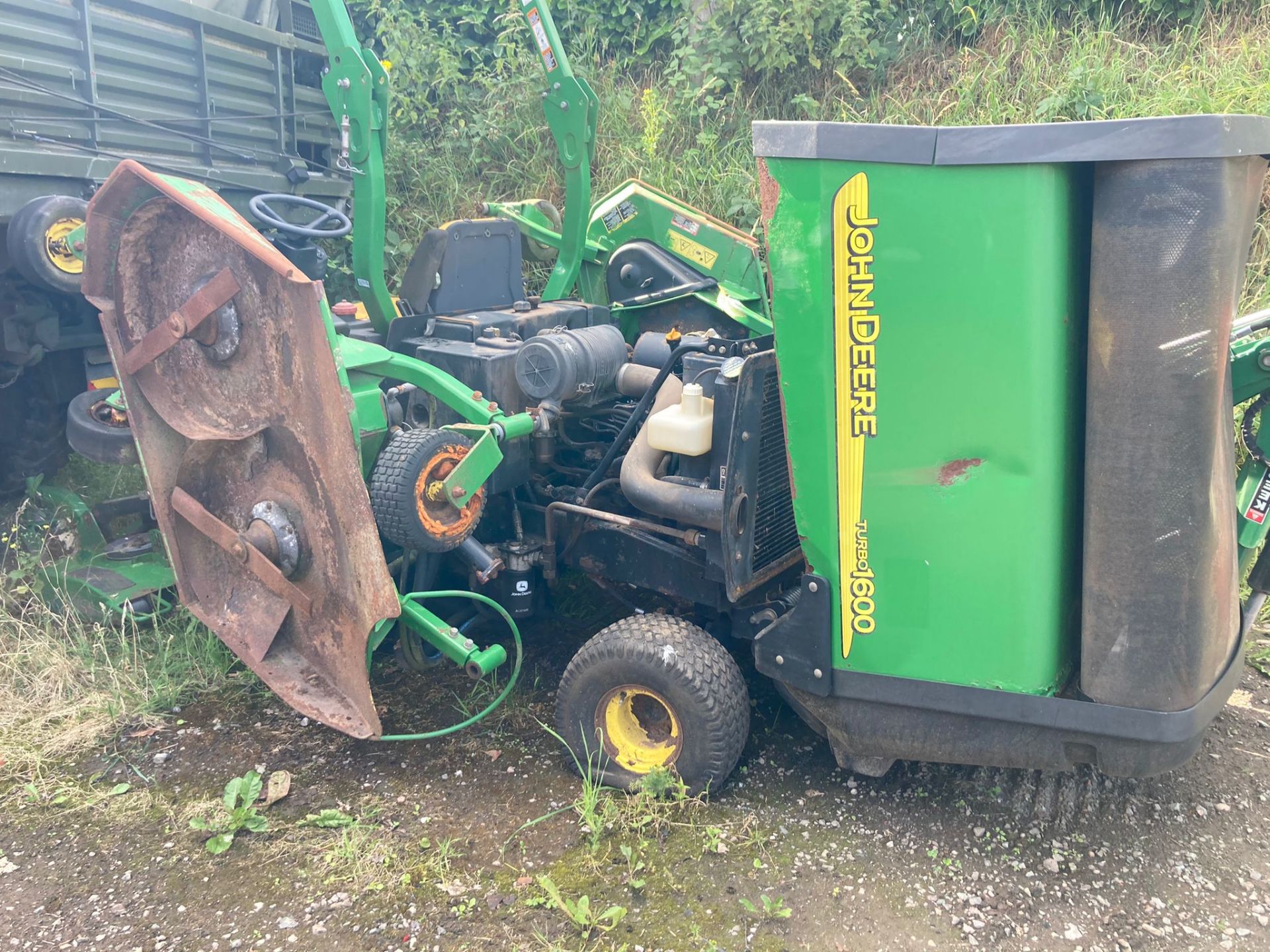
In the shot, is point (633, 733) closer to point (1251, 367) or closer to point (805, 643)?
point (805, 643)

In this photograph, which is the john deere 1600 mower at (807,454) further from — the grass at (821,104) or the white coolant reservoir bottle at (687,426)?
the grass at (821,104)

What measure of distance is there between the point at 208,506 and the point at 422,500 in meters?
0.70

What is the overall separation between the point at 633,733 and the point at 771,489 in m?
Answer: 0.80

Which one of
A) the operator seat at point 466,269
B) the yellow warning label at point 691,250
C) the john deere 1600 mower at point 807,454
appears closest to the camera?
the john deere 1600 mower at point 807,454

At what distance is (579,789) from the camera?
2852 millimetres

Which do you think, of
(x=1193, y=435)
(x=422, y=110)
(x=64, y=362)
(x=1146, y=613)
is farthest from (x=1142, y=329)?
(x=422, y=110)

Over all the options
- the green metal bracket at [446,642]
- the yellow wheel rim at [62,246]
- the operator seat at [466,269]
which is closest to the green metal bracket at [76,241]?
the yellow wheel rim at [62,246]

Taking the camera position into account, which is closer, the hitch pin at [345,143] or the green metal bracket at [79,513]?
the hitch pin at [345,143]

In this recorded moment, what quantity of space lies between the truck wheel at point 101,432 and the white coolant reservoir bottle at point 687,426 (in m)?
1.83

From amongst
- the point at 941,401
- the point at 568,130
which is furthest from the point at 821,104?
the point at 941,401

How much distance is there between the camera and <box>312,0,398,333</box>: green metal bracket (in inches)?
138

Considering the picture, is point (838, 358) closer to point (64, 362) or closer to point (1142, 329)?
point (1142, 329)

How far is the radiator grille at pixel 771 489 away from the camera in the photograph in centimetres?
269

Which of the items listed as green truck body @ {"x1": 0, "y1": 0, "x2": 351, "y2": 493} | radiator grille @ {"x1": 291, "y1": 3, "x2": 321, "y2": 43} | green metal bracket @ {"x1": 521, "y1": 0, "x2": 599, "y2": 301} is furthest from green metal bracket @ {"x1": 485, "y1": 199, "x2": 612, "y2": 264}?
radiator grille @ {"x1": 291, "y1": 3, "x2": 321, "y2": 43}
